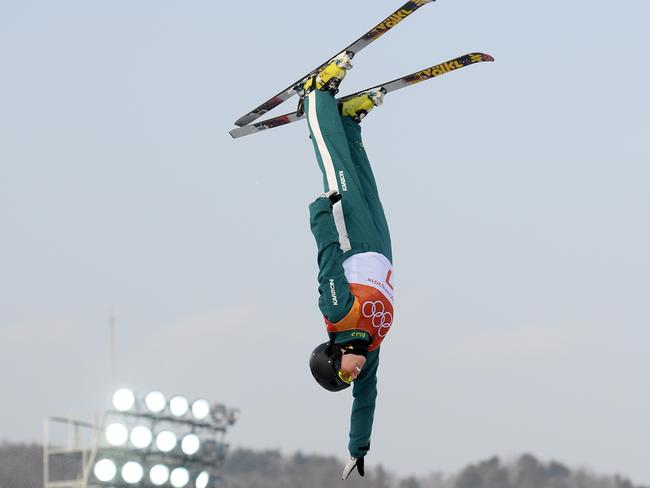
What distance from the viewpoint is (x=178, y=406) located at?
17344 millimetres

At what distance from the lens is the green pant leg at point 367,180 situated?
7.43 meters

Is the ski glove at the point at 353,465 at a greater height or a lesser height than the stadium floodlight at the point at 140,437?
lesser

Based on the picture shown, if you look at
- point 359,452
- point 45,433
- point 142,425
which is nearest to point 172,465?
point 142,425

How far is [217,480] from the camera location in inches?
703

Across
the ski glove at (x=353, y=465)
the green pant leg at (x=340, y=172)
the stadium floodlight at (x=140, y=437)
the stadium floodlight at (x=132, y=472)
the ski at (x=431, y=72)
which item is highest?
the ski at (x=431, y=72)

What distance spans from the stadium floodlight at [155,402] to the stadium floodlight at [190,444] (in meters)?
0.59

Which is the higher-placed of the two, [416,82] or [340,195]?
[416,82]

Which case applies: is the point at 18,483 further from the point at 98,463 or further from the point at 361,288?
the point at 361,288

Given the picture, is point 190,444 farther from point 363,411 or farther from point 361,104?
point 361,104

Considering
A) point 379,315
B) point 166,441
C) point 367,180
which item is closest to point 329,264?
→ point 379,315

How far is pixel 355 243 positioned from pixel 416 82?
4.92 ft

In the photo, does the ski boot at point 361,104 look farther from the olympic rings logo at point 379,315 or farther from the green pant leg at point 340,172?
the olympic rings logo at point 379,315

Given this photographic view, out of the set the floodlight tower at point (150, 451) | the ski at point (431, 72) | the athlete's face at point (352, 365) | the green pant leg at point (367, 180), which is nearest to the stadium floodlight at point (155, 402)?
the floodlight tower at point (150, 451)

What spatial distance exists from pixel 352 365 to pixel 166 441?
404 inches
